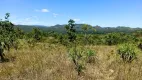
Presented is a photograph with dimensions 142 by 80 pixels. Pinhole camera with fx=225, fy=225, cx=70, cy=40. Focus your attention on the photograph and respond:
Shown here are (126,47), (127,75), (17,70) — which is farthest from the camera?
(126,47)

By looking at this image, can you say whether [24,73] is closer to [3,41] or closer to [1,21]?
[3,41]

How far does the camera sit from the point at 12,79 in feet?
18.1

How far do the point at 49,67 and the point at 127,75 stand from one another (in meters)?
2.74

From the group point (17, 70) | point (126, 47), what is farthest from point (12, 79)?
point (126, 47)

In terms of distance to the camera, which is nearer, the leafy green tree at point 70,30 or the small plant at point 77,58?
the small plant at point 77,58

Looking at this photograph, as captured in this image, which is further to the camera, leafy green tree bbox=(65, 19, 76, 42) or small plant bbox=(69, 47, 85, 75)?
leafy green tree bbox=(65, 19, 76, 42)

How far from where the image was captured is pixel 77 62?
733cm

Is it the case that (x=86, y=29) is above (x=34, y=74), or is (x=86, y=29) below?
above

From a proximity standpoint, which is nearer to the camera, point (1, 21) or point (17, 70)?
point (17, 70)

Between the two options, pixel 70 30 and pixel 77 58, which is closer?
pixel 77 58

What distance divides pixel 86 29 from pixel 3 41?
411cm

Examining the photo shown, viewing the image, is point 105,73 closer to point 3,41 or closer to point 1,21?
point 3,41

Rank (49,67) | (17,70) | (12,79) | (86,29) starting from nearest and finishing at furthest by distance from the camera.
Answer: (12,79) < (17,70) < (49,67) < (86,29)

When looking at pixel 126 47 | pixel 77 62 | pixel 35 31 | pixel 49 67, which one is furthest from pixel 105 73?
pixel 35 31
